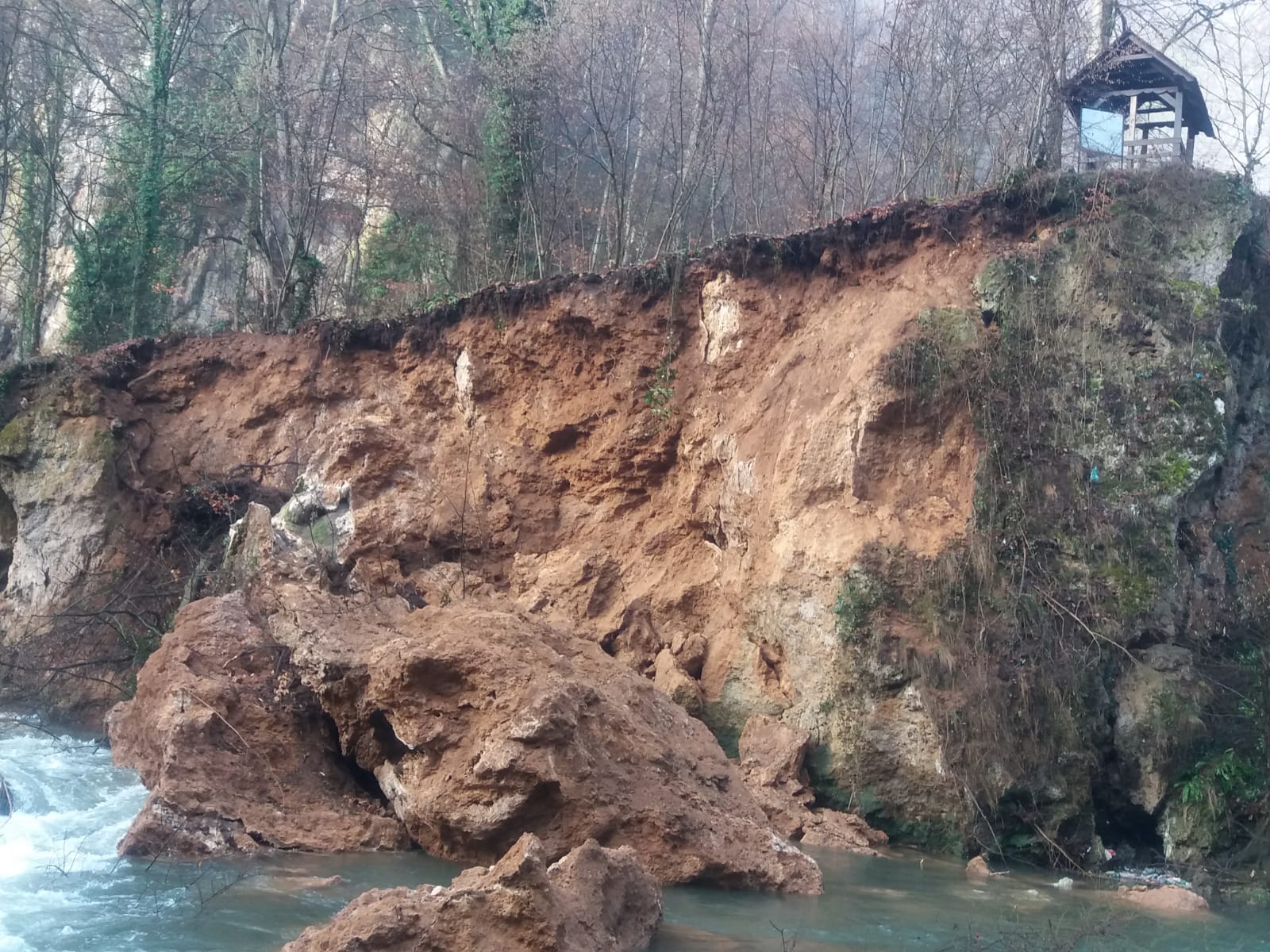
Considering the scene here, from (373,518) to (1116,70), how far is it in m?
10.3

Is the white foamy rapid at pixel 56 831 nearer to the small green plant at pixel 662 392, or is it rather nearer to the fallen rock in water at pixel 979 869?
the fallen rock in water at pixel 979 869

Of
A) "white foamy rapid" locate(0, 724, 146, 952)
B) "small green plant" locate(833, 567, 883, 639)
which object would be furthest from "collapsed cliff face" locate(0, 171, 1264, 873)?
"white foamy rapid" locate(0, 724, 146, 952)

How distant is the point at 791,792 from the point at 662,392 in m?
5.27

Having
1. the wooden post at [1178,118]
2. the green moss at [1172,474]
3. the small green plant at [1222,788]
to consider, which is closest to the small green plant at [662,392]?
the green moss at [1172,474]

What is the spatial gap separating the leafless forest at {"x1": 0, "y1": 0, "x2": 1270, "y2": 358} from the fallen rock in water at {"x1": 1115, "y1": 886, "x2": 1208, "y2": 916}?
26.0ft

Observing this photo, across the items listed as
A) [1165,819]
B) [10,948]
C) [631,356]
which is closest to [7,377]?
[631,356]

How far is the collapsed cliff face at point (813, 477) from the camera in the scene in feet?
34.2

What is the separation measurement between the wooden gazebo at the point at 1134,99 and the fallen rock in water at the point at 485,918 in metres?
10.7

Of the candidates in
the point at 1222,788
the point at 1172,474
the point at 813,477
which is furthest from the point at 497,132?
the point at 1222,788

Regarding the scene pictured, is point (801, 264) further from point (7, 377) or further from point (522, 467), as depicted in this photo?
point (7, 377)

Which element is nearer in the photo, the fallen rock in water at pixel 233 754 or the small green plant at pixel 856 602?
the fallen rock in water at pixel 233 754

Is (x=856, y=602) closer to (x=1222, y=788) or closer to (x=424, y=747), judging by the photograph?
(x=1222, y=788)

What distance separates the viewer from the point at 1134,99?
14195mm

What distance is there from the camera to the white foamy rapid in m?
6.52
